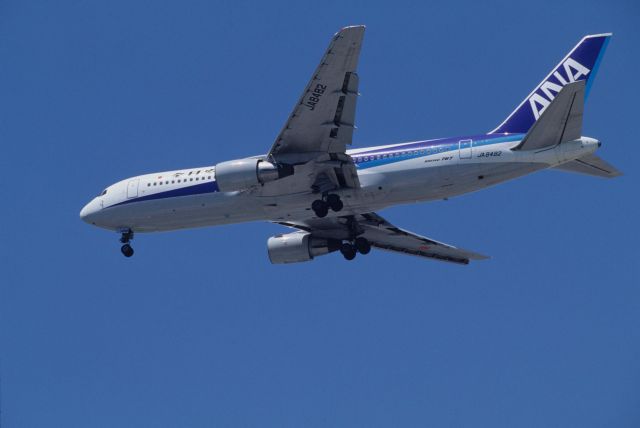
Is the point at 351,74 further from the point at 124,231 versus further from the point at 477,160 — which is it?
the point at 124,231

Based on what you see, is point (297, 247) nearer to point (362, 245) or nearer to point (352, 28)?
point (362, 245)

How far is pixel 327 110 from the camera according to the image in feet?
111

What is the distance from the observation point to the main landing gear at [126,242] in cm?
4009

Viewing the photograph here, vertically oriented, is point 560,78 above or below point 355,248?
above

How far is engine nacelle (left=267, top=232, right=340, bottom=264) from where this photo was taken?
41.8m

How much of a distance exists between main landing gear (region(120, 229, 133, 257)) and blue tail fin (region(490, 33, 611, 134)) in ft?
44.9

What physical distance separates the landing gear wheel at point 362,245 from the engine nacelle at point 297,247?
0.97 m

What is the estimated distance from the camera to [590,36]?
36.7 metres

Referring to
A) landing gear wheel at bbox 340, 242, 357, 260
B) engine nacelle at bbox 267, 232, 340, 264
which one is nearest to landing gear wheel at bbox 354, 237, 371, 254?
landing gear wheel at bbox 340, 242, 357, 260

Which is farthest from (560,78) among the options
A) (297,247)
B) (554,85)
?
(297,247)

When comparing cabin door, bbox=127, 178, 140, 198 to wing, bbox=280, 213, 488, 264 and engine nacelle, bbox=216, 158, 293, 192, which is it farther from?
wing, bbox=280, 213, 488, 264

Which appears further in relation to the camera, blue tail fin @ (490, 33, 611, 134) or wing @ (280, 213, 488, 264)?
wing @ (280, 213, 488, 264)

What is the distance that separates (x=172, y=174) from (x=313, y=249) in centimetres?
638

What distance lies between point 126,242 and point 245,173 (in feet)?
24.2
